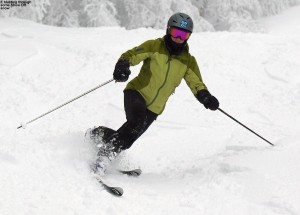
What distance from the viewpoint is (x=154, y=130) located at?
22.9 ft

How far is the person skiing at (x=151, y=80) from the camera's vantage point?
473cm

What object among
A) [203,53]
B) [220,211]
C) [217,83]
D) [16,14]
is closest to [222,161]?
[220,211]

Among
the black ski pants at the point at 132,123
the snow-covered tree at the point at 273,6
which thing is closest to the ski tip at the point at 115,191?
the black ski pants at the point at 132,123

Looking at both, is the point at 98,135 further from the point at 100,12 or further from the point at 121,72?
the point at 100,12

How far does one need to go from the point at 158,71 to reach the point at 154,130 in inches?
89.1

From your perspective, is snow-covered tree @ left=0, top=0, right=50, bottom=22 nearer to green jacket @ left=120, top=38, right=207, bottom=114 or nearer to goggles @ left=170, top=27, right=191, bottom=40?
green jacket @ left=120, top=38, right=207, bottom=114

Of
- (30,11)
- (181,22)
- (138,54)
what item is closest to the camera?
(181,22)

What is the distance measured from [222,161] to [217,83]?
157 inches

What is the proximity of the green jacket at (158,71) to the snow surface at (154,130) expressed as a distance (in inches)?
36.3

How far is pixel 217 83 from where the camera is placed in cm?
885

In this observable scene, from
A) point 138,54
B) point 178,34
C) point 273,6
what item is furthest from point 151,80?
point 273,6

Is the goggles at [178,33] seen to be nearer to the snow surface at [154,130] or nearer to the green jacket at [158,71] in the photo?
the green jacket at [158,71]

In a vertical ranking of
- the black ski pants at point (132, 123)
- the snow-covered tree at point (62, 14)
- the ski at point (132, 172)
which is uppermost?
the black ski pants at point (132, 123)

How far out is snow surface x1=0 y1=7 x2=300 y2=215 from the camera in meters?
3.94
